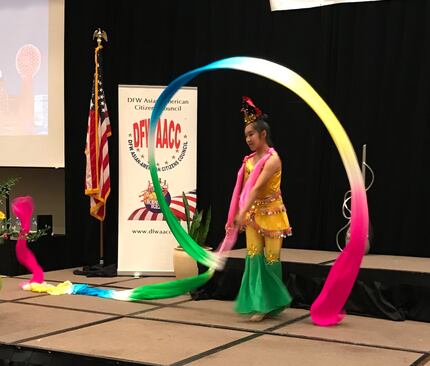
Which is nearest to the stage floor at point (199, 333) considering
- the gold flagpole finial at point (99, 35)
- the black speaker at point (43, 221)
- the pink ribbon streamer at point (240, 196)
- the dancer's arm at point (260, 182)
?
the pink ribbon streamer at point (240, 196)

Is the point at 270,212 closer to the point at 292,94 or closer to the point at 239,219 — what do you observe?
the point at 239,219

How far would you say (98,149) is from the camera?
22.0 ft

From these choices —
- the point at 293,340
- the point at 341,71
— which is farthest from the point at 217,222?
the point at 293,340

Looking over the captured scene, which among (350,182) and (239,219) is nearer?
(350,182)

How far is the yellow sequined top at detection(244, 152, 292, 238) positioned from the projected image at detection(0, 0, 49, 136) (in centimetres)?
355

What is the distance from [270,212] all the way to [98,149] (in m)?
2.65

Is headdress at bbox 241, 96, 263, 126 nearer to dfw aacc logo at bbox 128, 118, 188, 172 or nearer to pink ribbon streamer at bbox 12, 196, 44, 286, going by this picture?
pink ribbon streamer at bbox 12, 196, 44, 286

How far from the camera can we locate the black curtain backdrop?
574 centimetres

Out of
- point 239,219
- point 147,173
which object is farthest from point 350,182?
point 147,173

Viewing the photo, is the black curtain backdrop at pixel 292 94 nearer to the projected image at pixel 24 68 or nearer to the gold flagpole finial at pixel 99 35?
the projected image at pixel 24 68

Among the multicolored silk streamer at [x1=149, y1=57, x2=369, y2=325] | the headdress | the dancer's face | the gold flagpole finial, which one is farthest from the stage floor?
the gold flagpole finial

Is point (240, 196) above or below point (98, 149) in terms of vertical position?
below

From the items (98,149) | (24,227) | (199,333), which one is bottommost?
(199,333)

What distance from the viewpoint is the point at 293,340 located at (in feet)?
13.2
